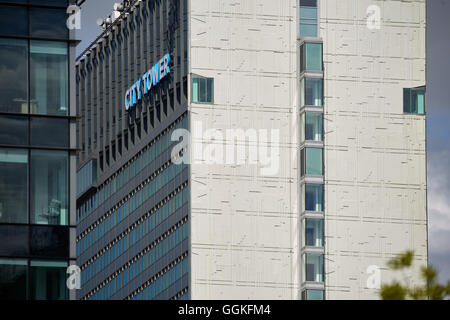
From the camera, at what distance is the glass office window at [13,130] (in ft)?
174

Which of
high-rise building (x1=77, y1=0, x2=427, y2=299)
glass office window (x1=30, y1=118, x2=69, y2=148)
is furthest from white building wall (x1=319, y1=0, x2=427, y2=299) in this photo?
glass office window (x1=30, y1=118, x2=69, y2=148)

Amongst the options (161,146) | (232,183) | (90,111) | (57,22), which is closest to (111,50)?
(90,111)

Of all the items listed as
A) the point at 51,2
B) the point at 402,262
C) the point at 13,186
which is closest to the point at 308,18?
the point at 51,2

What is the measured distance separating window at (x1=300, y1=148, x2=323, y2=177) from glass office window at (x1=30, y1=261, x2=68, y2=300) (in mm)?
95326

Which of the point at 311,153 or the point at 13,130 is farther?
the point at 311,153

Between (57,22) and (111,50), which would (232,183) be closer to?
(111,50)

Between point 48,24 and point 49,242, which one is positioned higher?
point 48,24

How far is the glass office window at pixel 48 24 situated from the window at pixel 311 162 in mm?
92992

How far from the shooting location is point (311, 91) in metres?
148

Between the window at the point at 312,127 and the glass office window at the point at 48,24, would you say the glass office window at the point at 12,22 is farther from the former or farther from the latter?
the window at the point at 312,127

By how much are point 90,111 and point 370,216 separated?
137ft

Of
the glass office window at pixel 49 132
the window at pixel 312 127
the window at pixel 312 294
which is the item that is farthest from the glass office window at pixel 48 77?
the window at pixel 312 127

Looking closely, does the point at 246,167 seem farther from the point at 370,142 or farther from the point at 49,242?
the point at 49,242

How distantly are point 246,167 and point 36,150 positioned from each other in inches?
3645
